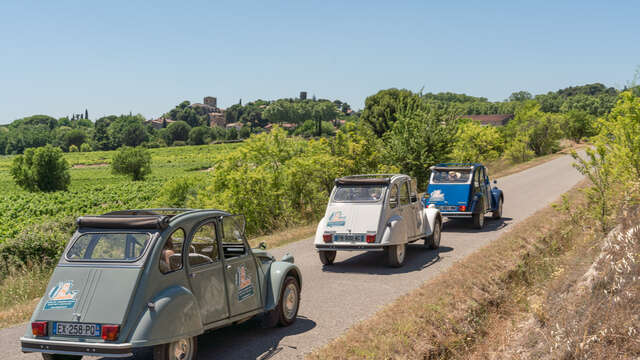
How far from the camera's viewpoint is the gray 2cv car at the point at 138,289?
5.71 meters

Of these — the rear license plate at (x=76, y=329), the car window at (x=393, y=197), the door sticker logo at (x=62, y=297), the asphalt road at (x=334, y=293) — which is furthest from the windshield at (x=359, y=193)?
the rear license plate at (x=76, y=329)

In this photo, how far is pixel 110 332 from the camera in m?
5.62

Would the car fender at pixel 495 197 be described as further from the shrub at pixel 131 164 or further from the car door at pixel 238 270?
the shrub at pixel 131 164

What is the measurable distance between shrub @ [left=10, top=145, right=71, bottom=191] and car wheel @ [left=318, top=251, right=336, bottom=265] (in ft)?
311

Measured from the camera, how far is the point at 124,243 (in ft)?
20.4

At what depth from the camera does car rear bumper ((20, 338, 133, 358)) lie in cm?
557

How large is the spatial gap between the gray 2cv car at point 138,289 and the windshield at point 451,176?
12.9 m

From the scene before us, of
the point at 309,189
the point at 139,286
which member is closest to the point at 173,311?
the point at 139,286

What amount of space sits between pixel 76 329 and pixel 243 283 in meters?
2.30

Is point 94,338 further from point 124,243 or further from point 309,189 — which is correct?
point 309,189

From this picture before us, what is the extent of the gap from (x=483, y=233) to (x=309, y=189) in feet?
36.2

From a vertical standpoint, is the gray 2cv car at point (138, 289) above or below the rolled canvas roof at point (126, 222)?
below

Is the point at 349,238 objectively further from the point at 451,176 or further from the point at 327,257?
the point at 451,176

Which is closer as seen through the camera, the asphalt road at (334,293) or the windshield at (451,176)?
the asphalt road at (334,293)
